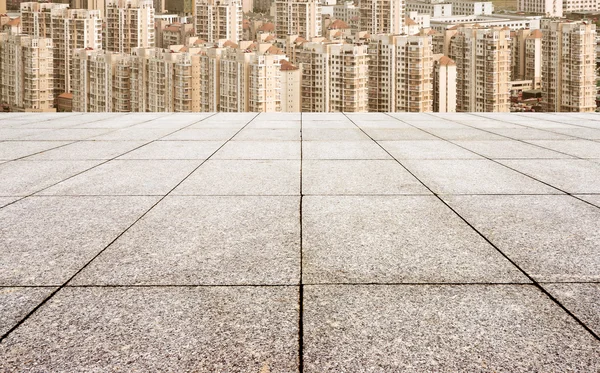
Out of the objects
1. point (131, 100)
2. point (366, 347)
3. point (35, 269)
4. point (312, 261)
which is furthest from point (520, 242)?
point (131, 100)

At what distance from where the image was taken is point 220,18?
143m

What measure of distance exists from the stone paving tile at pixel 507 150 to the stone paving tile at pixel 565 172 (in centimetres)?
54

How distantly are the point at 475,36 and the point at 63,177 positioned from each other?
277ft

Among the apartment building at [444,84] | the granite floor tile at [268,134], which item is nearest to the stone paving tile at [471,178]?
the granite floor tile at [268,134]

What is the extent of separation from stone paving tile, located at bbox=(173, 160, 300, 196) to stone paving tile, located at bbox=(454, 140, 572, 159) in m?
3.58

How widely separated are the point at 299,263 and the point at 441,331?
1565mm

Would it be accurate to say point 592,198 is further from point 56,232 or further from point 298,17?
point 298,17

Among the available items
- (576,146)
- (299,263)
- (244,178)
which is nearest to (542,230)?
(299,263)

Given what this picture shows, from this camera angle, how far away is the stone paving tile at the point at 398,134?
13.8 m

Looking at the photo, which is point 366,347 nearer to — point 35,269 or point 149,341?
point 149,341

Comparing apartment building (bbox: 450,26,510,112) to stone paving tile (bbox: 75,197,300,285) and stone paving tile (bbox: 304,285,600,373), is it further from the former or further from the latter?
stone paving tile (bbox: 304,285,600,373)

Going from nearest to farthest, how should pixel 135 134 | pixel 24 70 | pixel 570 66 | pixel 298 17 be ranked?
pixel 135 134 < pixel 570 66 < pixel 24 70 < pixel 298 17

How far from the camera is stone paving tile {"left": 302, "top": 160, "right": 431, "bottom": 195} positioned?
8.28 m

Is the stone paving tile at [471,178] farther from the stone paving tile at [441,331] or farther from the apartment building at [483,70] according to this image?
the apartment building at [483,70]
